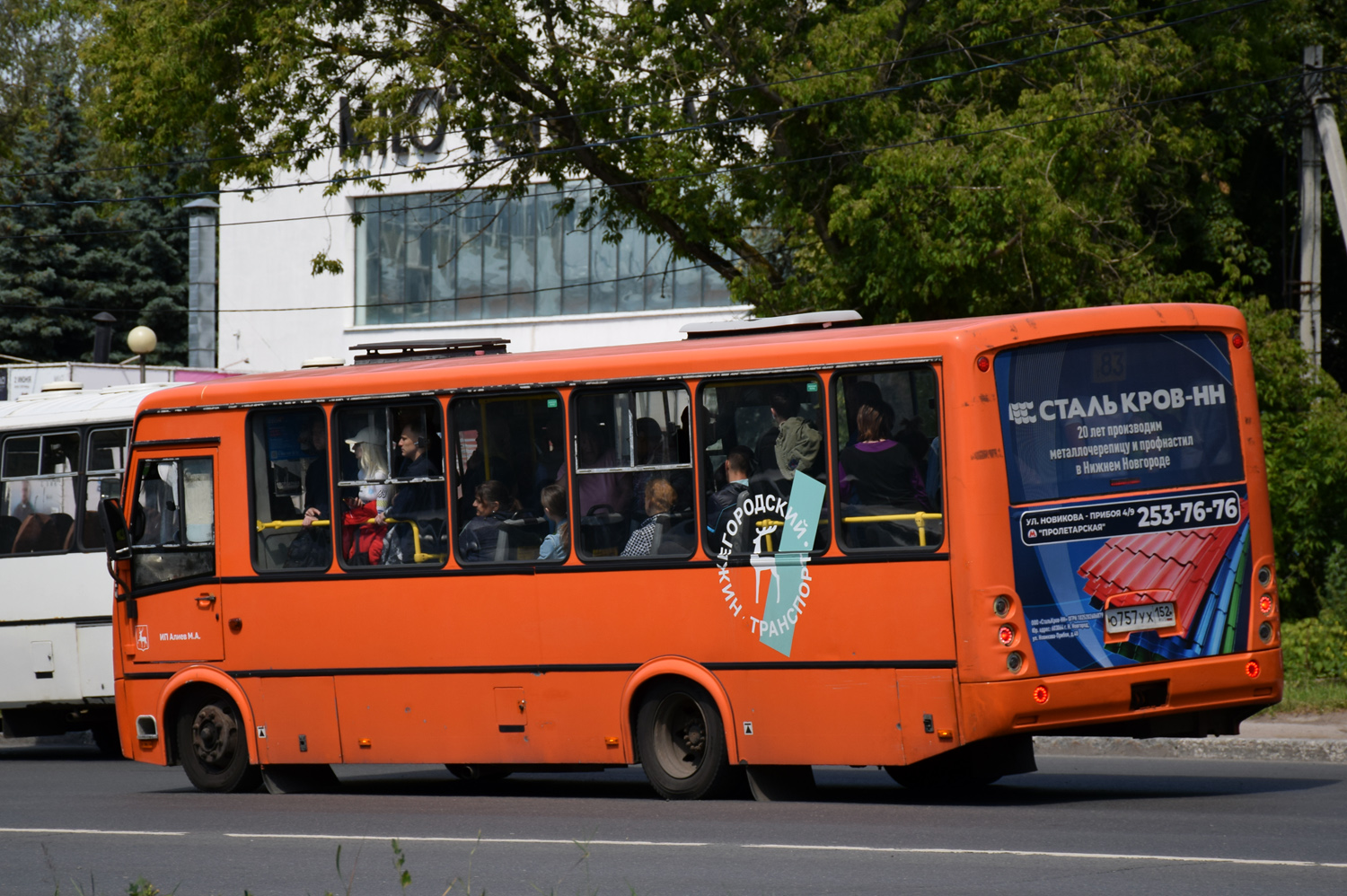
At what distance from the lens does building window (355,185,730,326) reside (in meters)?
35.8

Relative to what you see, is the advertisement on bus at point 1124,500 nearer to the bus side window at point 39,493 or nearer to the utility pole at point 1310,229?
the bus side window at point 39,493

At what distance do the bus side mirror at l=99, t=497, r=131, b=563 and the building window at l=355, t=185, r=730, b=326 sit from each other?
2208cm

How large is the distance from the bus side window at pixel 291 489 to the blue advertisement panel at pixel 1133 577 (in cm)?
493

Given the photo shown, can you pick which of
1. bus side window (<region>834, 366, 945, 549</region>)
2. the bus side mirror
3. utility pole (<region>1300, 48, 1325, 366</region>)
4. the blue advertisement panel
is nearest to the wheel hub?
the bus side mirror

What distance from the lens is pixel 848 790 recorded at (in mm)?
11617

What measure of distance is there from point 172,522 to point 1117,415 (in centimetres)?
680

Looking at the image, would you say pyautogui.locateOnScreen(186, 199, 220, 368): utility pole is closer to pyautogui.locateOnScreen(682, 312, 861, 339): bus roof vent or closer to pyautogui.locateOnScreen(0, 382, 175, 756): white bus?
pyautogui.locateOnScreen(0, 382, 175, 756): white bus

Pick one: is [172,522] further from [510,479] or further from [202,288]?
[202,288]

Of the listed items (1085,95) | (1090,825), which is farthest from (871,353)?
(1085,95)

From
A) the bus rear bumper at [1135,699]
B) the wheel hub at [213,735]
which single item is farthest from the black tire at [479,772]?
the bus rear bumper at [1135,699]

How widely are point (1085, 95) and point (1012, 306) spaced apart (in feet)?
7.96

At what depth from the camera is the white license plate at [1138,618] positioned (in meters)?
9.73

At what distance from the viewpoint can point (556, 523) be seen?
11.2 m

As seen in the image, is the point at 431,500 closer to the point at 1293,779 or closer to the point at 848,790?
the point at 848,790
